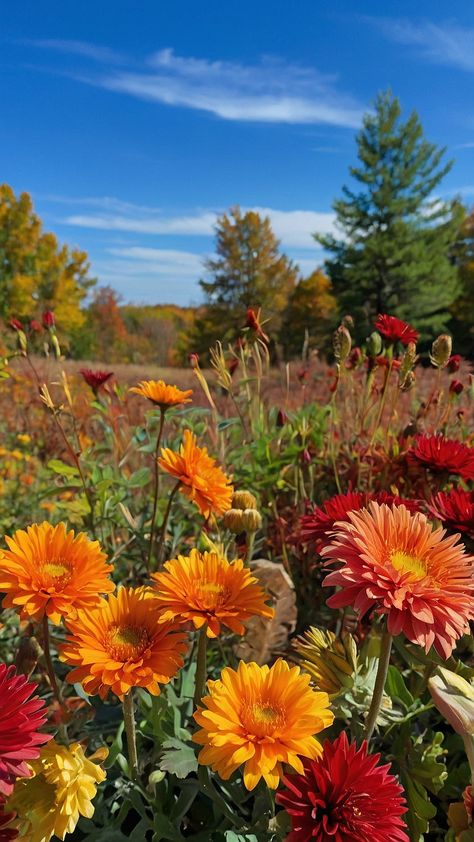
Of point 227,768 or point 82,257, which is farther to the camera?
point 82,257

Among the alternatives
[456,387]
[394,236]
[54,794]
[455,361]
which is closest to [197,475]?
[54,794]

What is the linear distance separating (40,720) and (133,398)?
5171 mm

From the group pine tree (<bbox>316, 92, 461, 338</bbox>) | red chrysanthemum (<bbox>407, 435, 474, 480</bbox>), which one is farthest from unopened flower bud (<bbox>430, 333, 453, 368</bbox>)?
pine tree (<bbox>316, 92, 461, 338</bbox>)

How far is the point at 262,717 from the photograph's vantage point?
0.69m

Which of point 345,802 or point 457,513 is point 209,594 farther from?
point 457,513

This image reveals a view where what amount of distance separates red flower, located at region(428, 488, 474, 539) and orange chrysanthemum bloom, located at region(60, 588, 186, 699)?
1.76 ft

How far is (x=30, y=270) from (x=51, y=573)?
88.9 ft

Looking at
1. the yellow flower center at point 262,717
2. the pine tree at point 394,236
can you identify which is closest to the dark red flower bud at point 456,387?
the yellow flower center at point 262,717

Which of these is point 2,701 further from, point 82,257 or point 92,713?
point 82,257

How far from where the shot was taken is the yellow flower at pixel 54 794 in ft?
2.17

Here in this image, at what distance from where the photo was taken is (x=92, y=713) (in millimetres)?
870

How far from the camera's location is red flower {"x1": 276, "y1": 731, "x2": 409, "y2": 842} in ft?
2.07

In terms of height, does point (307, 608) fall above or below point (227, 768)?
below

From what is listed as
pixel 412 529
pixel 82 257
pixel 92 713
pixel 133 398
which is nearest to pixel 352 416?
pixel 412 529
